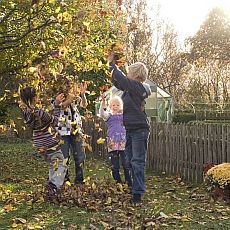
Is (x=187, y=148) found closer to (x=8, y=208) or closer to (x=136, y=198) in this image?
(x=136, y=198)

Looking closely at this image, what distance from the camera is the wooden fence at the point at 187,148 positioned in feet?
27.9

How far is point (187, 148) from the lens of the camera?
9273mm

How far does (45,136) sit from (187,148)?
12.9 feet

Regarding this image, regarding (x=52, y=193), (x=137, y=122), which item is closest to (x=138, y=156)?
(x=137, y=122)

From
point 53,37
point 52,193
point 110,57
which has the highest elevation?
point 53,37

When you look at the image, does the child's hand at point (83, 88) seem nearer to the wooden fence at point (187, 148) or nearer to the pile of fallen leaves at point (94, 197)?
the pile of fallen leaves at point (94, 197)

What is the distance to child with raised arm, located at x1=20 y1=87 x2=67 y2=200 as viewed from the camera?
5922mm

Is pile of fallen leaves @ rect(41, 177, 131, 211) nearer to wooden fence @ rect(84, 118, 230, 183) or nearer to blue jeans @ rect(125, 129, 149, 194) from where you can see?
blue jeans @ rect(125, 129, 149, 194)

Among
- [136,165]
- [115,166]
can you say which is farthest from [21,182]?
[136,165]

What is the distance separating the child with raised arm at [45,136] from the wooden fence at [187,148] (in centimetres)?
166

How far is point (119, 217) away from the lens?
529cm

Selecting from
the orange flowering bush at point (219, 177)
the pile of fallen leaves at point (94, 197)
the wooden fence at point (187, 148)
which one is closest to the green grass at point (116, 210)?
the pile of fallen leaves at point (94, 197)

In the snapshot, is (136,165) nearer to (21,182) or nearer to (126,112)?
(126,112)

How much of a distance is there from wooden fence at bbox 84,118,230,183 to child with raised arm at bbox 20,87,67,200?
1.66m
